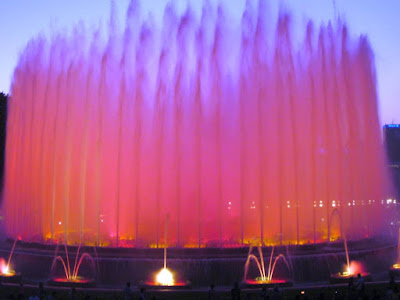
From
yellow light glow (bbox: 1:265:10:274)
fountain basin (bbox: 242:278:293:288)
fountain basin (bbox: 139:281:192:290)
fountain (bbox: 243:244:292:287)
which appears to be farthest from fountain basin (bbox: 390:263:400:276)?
yellow light glow (bbox: 1:265:10:274)

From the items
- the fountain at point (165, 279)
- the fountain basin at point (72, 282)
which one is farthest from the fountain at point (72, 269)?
the fountain at point (165, 279)

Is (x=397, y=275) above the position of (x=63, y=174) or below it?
below

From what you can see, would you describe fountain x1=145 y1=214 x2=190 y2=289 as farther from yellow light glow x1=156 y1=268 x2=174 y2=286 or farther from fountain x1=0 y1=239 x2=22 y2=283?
fountain x1=0 y1=239 x2=22 y2=283

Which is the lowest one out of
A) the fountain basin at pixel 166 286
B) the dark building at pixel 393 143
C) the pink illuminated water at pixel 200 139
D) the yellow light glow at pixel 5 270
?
the fountain basin at pixel 166 286

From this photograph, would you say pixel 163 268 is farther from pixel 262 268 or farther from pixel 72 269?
pixel 262 268

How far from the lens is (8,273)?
16.9 m

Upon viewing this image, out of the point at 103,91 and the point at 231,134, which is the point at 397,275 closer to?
the point at 231,134

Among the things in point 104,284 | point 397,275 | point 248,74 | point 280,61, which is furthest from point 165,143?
point 397,275

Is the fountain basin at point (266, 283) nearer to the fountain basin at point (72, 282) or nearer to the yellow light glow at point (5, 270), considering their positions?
the fountain basin at point (72, 282)

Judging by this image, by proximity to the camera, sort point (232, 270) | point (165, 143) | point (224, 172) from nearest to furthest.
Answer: point (232, 270) < point (165, 143) < point (224, 172)

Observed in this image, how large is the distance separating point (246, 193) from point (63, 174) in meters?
10.2

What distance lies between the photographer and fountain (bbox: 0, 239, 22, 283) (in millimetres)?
15927

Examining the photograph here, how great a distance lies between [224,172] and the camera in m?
24.4

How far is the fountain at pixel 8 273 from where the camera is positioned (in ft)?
52.3
